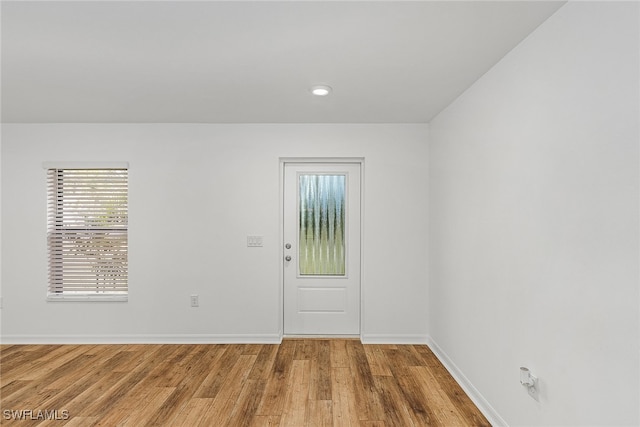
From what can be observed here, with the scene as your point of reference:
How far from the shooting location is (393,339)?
401cm

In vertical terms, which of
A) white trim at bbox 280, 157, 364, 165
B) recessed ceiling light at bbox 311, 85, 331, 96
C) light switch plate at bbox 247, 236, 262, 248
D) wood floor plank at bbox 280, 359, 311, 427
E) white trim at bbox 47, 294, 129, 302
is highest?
recessed ceiling light at bbox 311, 85, 331, 96

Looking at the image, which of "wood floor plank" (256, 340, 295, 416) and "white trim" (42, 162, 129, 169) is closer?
"wood floor plank" (256, 340, 295, 416)

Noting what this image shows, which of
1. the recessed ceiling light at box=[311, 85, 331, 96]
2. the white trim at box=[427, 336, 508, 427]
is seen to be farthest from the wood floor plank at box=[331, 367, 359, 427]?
the recessed ceiling light at box=[311, 85, 331, 96]

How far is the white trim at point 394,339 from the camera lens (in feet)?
13.1

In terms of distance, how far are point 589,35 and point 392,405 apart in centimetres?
248

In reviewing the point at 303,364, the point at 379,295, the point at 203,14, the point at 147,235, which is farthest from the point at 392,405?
the point at 147,235

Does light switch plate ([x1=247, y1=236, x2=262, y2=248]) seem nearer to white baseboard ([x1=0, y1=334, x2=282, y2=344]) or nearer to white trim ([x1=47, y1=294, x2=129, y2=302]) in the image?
white baseboard ([x1=0, y1=334, x2=282, y2=344])

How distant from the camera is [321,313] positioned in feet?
13.8

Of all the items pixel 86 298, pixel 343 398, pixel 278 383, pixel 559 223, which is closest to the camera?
pixel 559 223

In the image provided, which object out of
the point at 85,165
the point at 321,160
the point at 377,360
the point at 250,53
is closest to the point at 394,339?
the point at 377,360

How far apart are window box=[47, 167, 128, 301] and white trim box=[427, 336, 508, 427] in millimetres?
3395

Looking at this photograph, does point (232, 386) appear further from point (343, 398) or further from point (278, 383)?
point (343, 398)

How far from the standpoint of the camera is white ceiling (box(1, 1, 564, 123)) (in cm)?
179

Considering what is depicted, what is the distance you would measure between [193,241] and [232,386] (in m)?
1.66
